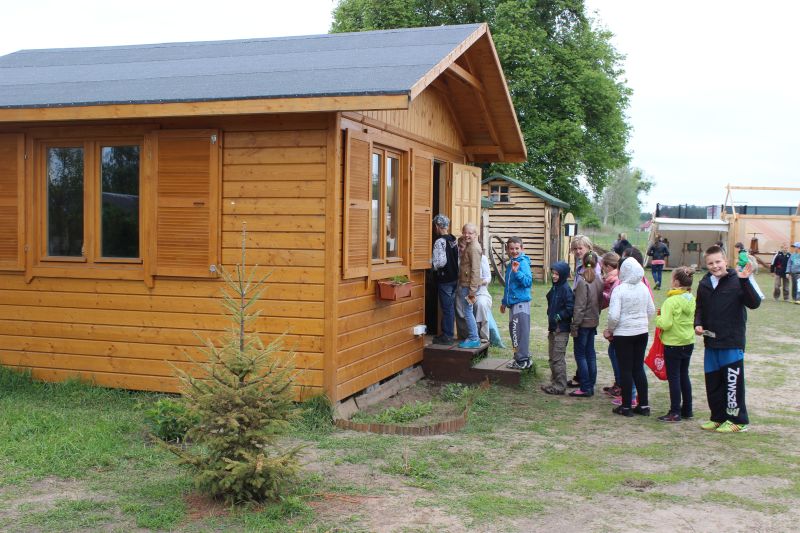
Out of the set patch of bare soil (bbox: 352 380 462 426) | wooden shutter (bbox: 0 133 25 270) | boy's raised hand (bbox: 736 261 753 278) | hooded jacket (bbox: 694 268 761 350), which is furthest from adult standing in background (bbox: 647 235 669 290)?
wooden shutter (bbox: 0 133 25 270)

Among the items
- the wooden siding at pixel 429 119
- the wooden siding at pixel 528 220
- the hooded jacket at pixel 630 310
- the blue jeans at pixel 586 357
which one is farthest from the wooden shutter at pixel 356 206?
the wooden siding at pixel 528 220

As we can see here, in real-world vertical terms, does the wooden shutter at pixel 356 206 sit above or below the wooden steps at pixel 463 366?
above

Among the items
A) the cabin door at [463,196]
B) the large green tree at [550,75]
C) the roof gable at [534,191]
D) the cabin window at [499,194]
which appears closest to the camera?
the cabin door at [463,196]

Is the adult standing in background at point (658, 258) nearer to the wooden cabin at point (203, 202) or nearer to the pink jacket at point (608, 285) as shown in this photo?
the pink jacket at point (608, 285)

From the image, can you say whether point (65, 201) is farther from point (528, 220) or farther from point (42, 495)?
point (528, 220)

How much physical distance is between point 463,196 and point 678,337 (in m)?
4.37

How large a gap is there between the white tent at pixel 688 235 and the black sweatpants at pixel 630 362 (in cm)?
3102

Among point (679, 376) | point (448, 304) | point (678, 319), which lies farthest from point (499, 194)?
point (678, 319)

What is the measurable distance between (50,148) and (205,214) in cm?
204

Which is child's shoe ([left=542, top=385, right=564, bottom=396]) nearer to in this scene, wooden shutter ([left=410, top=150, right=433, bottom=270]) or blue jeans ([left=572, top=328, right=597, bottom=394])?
blue jeans ([left=572, top=328, right=597, bottom=394])

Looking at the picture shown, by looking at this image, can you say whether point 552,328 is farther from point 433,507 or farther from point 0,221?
point 0,221

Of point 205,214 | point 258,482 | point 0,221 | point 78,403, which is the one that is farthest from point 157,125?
point 258,482

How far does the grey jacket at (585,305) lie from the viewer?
9.61 meters

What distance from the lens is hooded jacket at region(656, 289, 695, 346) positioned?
8.43 m
